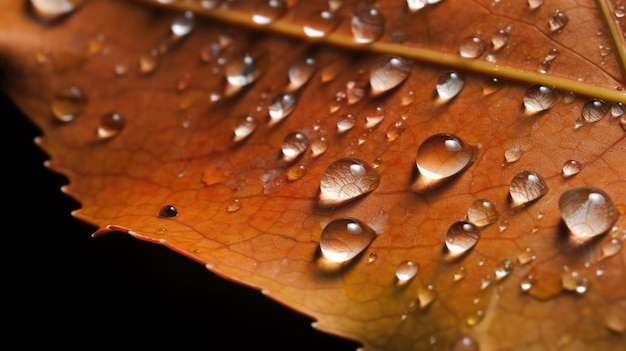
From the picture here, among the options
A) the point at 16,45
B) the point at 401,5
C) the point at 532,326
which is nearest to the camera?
the point at 532,326

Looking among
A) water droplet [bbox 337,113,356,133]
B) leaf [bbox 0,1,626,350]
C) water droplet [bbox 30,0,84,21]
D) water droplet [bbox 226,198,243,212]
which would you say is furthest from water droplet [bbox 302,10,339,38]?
water droplet [bbox 30,0,84,21]

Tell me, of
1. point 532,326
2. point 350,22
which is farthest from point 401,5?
point 532,326

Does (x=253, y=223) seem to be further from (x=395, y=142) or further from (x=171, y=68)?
(x=171, y=68)

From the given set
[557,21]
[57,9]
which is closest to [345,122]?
[557,21]

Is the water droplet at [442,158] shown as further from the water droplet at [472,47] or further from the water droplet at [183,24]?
the water droplet at [183,24]

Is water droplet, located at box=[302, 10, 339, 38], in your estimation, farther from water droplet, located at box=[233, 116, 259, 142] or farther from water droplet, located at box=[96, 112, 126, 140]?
water droplet, located at box=[96, 112, 126, 140]

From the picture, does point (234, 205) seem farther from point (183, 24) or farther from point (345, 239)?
point (183, 24)

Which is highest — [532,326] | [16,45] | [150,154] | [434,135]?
[16,45]
